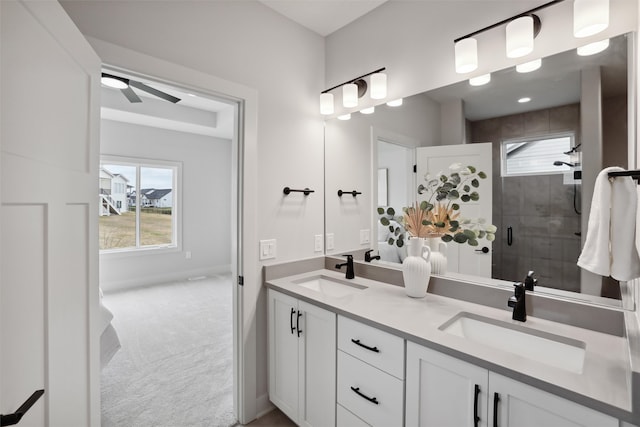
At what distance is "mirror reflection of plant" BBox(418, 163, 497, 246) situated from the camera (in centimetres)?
154

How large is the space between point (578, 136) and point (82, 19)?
224 cm

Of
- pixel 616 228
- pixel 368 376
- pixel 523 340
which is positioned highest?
pixel 616 228

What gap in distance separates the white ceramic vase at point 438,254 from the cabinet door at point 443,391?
0.63 metres

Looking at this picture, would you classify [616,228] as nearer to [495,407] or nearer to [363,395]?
[495,407]

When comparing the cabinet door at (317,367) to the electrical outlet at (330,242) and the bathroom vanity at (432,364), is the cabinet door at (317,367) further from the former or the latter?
the electrical outlet at (330,242)

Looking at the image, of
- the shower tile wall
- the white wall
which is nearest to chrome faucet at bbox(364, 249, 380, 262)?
the shower tile wall

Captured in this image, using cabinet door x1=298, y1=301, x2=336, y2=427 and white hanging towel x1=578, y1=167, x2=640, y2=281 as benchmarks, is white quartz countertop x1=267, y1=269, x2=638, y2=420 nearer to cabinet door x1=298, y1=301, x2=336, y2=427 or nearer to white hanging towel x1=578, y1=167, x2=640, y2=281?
cabinet door x1=298, y1=301, x2=336, y2=427

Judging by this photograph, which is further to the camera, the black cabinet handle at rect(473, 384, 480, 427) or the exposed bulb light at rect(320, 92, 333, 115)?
the exposed bulb light at rect(320, 92, 333, 115)

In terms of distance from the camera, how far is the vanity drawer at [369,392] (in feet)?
3.98

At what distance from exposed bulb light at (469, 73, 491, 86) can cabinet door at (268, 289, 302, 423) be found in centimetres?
155

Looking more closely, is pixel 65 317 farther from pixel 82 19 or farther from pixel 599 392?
pixel 599 392

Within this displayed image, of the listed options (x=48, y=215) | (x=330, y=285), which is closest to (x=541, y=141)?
(x=330, y=285)

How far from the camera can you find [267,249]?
1986 mm

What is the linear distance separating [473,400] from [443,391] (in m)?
0.11
